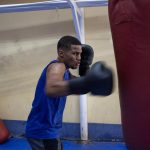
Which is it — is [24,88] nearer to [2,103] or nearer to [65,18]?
[2,103]

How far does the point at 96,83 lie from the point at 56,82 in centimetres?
21

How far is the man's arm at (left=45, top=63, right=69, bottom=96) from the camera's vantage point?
1246 millimetres

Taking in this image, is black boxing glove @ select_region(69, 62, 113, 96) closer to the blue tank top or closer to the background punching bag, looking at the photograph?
the background punching bag

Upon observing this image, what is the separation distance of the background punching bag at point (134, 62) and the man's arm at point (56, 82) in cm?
25

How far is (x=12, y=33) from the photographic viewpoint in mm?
3527

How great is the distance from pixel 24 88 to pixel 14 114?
1.12 ft

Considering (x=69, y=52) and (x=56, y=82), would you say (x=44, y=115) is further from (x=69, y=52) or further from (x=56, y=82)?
(x=56, y=82)

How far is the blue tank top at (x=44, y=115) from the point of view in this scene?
5.74 feet

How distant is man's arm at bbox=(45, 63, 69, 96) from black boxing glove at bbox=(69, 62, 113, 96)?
37 mm

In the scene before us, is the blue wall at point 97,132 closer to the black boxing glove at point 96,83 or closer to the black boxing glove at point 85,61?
the black boxing glove at point 85,61

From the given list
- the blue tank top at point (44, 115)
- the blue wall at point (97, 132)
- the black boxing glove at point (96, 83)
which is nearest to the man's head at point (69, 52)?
the blue tank top at point (44, 115)

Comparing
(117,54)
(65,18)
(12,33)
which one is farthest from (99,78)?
A: (12,33)

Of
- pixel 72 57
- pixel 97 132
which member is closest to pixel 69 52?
pixel 72 57

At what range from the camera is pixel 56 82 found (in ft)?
4.26
